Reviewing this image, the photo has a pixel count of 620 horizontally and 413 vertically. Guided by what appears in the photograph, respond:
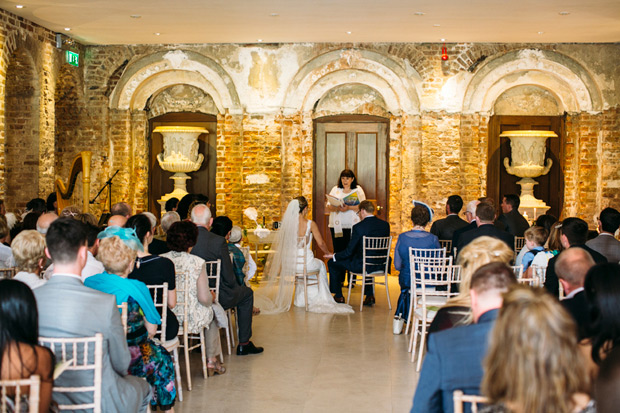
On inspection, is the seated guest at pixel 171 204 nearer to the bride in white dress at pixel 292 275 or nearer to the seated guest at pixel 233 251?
the bride in white dress at pixel 292 275

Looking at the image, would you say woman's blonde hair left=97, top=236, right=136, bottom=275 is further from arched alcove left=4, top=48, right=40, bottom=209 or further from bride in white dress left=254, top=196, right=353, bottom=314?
arched alcove left=4, top=48, right=40, bottom=209

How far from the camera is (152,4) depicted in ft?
30.0

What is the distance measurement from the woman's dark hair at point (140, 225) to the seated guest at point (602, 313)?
3.29m

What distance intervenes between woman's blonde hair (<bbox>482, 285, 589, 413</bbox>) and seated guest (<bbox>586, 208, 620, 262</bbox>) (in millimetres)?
4400

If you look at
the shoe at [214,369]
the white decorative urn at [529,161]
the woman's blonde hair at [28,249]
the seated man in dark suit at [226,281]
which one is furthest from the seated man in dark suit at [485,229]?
the white decorative urn at [529,161]

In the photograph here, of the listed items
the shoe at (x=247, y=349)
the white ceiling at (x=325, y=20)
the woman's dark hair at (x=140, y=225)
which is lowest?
the shoe at (x=247, y=349)

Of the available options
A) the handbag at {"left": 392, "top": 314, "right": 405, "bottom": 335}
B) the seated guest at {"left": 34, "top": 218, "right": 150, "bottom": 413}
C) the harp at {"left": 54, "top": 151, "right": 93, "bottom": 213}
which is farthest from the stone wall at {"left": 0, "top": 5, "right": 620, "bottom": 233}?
the seated guest at {"left": 34, "top": 218, "right": 150, "bottom": 413}

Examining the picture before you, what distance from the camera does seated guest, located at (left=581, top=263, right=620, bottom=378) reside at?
279 centimetres

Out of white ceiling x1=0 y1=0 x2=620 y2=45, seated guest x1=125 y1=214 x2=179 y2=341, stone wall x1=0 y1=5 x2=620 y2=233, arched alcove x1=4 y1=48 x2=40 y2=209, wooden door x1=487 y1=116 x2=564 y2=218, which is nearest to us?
seated guest x1=125 y1=214 x2=179 y2=341

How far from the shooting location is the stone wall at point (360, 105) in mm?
11930

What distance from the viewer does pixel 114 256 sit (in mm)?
4062

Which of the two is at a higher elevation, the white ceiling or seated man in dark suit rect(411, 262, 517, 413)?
the white ceiling

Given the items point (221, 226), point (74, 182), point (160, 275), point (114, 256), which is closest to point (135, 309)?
point (114, 256)

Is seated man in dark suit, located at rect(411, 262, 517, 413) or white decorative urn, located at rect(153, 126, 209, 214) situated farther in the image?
white decorative urn, located at rect(153, 126, 209, 214)
